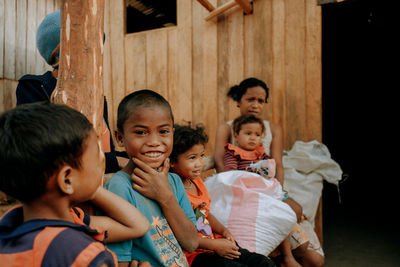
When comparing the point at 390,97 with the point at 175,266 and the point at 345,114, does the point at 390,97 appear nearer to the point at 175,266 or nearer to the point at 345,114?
the point at 345,114

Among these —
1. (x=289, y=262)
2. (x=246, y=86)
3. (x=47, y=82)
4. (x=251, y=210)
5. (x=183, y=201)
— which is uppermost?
(x=246, y=86)

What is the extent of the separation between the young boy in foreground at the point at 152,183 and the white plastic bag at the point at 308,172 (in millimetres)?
2005

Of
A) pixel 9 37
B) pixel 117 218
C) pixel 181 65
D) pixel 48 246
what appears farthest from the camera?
pixel 181 65

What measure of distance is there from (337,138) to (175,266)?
321 inches

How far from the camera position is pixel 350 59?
24.9 ft

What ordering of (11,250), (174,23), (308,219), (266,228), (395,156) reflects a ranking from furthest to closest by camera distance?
1. (395,156)
2. (174,23)
3. (308,219)
4. (266,228)
5. (11,250)

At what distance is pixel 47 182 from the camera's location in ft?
2.94

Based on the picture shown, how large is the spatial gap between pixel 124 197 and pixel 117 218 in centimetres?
15

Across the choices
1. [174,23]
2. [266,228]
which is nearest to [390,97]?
[174,23]

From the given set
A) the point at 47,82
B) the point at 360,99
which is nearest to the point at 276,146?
the point at 47,82

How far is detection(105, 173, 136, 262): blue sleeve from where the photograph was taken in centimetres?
125

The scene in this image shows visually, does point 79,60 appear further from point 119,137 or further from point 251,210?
point 251,210

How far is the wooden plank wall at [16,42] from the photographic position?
12.9 feet

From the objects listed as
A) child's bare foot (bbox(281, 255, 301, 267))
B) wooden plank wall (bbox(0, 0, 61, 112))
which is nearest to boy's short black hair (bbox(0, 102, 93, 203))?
child's bare foot (bbox(281, 255, 301, 267))
